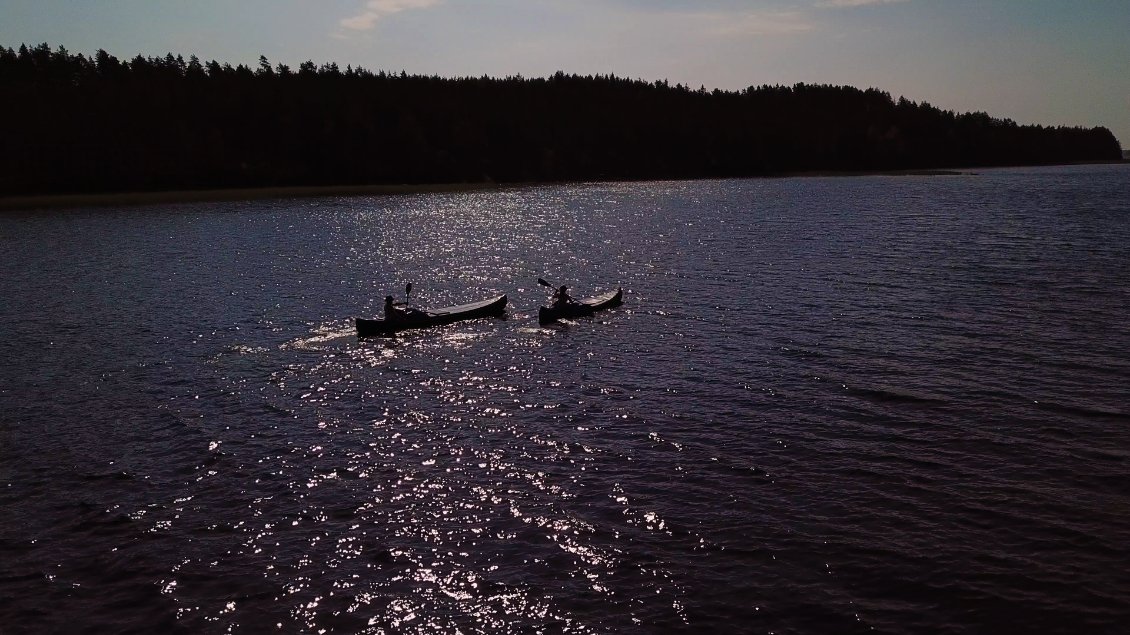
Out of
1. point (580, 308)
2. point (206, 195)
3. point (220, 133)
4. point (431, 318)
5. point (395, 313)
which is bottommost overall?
point (431, 318)

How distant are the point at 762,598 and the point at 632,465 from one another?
20.7 ft

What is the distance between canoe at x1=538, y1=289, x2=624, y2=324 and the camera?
37.7 meters

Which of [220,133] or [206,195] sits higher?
[220,133]

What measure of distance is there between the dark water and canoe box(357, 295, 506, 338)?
96 cm

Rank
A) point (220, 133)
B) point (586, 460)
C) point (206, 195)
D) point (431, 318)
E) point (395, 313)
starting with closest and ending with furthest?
point (586, 460), point (395, 313), point (431, 318), point (206, 195), point (220, 133)

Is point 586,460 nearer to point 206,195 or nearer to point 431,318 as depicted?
point 431,318

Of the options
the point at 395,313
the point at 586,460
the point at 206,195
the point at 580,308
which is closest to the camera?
the point at 586,460

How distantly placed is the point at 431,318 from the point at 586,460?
61.9 feet

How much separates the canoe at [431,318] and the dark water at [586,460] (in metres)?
0.96

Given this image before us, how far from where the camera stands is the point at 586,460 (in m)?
20.4

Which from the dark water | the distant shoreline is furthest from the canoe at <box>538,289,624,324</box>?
the distant shoreline

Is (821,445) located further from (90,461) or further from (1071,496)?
(90,461)

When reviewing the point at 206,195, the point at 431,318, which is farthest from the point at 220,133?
the point at 431,318

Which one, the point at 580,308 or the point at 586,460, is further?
the point at 580,308
